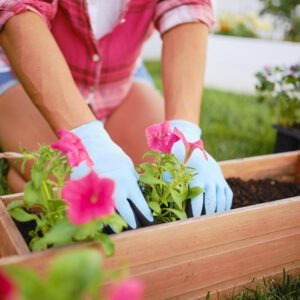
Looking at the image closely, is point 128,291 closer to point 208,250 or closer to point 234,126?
point 208,250

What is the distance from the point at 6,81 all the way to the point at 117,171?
75 cm

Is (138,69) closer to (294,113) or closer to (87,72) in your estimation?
(87,72)

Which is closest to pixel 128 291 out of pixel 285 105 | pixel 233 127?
pixel 285 105

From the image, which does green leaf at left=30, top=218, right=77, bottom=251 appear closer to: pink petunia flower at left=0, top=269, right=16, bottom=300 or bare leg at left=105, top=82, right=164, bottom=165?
pink petunia flower at left=0, top=269, right=16, bottom=300

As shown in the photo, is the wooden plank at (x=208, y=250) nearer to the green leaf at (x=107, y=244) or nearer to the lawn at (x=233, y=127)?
the green leaf at (x=107, y=244)

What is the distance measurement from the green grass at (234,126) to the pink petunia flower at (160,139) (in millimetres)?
1178

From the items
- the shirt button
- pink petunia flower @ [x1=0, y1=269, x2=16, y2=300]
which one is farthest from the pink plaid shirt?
pink petunia flower @ [x1=0, y1=269, x2=16, y2=300]

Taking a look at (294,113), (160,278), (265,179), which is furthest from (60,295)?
(294,113)

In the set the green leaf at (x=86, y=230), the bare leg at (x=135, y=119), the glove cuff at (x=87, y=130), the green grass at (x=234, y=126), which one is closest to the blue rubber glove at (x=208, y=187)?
the glove cuff at (x=87, y=130)

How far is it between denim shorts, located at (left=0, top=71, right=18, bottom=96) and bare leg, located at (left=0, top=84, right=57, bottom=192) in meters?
0.02

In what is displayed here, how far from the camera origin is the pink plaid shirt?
58.9 inches

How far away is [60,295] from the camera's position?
1.45 ft

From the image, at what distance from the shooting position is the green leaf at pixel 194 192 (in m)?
1.03

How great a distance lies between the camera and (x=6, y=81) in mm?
1624
